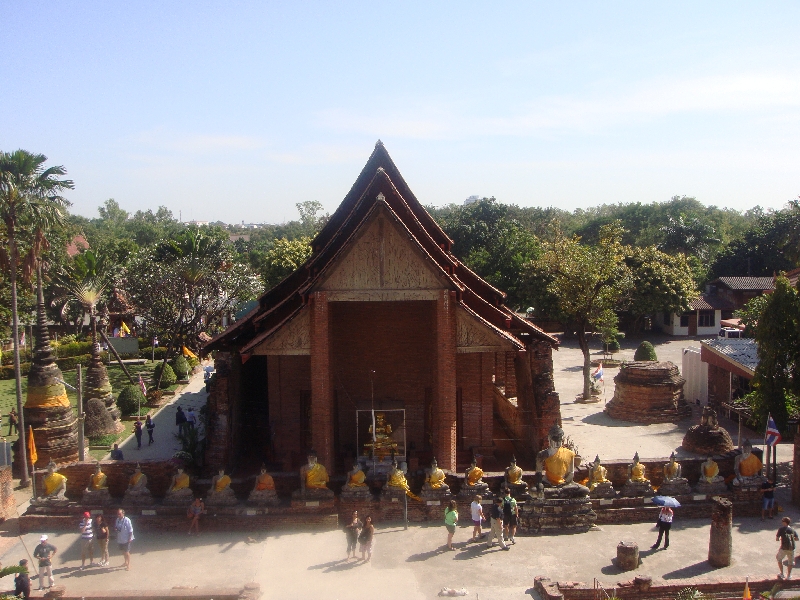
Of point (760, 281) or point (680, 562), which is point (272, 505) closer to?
point (680, 562)

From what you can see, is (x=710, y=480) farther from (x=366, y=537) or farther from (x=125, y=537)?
(x=125, y=537)

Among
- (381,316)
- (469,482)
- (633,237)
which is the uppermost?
(633,237)

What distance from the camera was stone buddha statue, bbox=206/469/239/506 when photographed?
17.2 meters

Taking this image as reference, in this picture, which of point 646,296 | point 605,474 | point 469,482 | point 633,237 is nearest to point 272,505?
point 469,482

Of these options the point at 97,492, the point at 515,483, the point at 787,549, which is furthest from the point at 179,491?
the point at 787,549

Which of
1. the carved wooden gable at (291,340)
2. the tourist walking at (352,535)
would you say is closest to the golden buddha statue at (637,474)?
the tourist walking at (352,535)

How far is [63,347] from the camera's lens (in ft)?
150

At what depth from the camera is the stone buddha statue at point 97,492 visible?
17.4 m

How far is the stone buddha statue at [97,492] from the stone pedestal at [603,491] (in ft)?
39.8

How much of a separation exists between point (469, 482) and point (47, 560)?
961cm

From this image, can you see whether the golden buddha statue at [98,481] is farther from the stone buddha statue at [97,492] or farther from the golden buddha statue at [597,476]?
the golden buddha statue at [597,476]

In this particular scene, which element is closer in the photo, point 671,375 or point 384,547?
point 384,547

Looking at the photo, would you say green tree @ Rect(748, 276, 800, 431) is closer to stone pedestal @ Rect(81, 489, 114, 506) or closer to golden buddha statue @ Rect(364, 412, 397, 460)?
golden buddha statue @ Rect(364, 412, 397, 460)

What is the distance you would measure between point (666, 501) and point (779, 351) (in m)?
6.39
